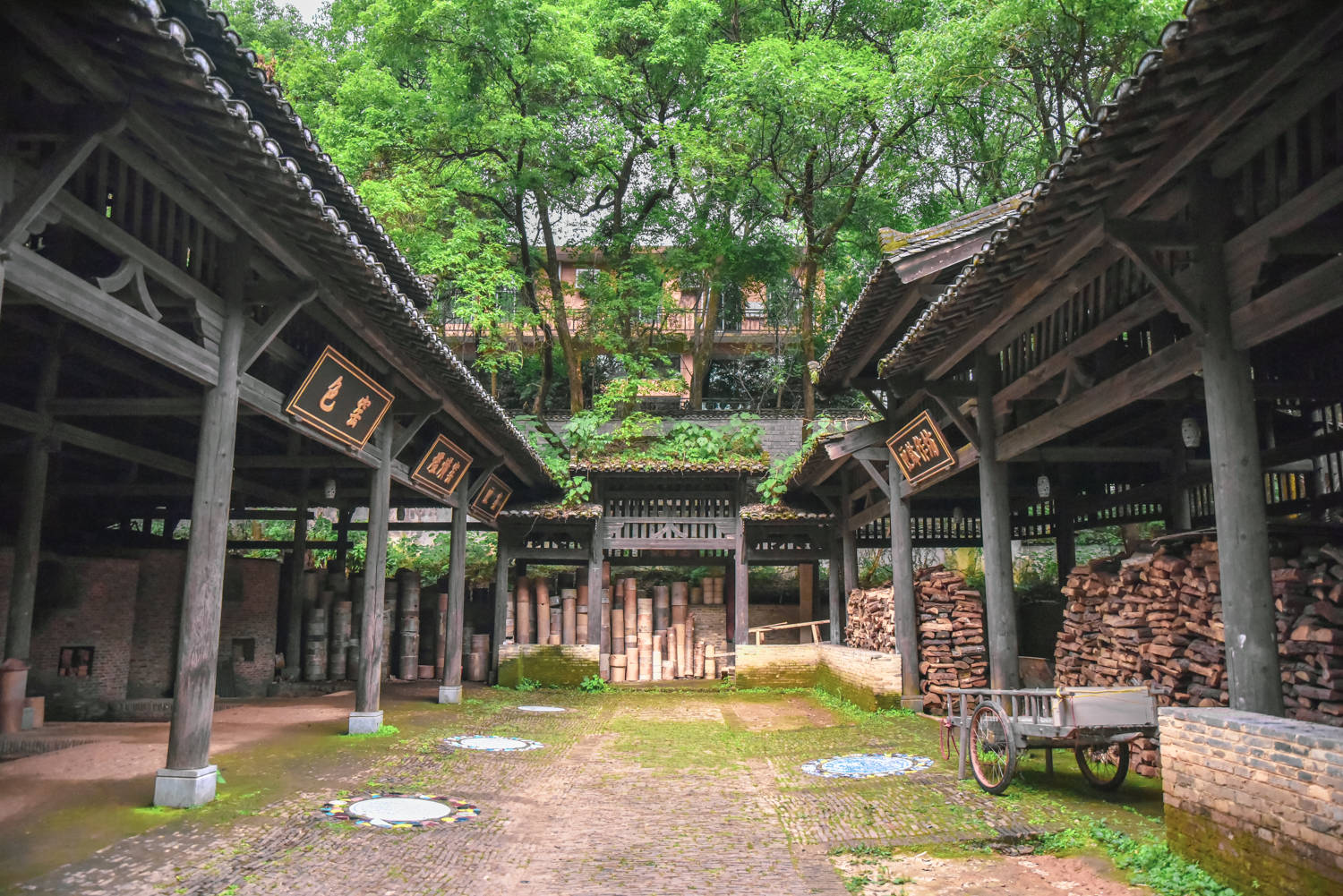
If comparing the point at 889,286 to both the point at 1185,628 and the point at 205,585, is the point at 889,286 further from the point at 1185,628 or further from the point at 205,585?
the point at 205,585

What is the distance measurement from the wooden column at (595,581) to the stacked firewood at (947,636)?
19.8ft

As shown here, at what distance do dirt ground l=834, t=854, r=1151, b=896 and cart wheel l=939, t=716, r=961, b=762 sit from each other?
8.23ft

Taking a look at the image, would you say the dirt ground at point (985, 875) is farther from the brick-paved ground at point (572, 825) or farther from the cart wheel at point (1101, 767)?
the cart wheel at point (1101, 767)

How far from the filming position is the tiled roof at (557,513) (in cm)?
1664

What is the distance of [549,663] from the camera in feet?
54.4

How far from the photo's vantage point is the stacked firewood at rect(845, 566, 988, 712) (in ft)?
39.4

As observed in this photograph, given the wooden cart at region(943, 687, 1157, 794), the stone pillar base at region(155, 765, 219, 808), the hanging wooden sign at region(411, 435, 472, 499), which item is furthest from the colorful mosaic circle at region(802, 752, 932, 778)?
the hanging wooden sign at region(411, 435, 472, 499)

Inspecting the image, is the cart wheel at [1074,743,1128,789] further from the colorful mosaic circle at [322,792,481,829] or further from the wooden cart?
the colorful mosaic circle at [322,792,481,829]

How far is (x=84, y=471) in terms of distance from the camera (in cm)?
1364

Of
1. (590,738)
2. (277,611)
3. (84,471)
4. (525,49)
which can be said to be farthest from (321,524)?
(590,738)

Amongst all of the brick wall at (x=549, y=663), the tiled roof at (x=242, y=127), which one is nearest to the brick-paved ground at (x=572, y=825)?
the tiled roof at (x=242, y=127)

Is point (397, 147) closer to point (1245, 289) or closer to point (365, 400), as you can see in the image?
point (365, 400)

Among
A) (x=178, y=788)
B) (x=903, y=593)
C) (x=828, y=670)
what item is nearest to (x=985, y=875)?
(x=178, y=788)

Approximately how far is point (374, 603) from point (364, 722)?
1.48 m
